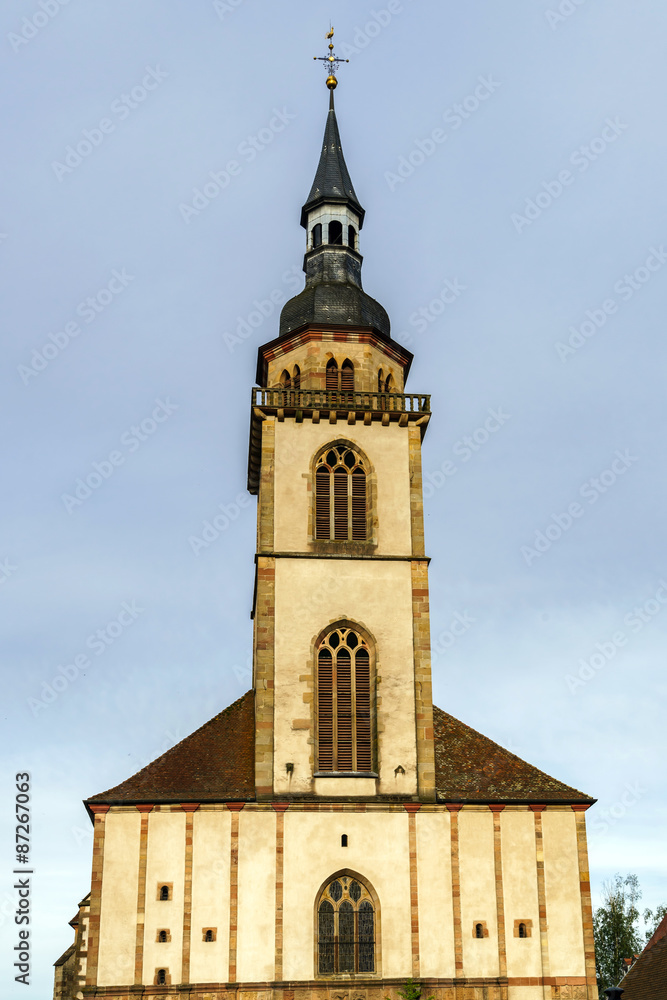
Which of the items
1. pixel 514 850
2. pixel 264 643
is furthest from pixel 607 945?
pixel 264 643

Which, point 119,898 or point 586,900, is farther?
point 586,900

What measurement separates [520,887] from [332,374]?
55.3ft

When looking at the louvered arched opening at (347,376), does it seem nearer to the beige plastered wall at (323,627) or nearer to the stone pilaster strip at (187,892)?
the beige plastered wall at (323,627)

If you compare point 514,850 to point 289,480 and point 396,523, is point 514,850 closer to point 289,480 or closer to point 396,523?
point 396,523

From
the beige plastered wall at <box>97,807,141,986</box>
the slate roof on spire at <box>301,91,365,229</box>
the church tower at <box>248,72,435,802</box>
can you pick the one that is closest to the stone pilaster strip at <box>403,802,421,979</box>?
the church tower at <box>248,72,435,802</box>

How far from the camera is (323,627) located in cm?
3266

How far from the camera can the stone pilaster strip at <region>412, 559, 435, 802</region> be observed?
31.2 meters

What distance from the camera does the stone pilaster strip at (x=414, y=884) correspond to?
95.0 feet

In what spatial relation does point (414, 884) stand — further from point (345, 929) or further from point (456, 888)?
point (345, 929)

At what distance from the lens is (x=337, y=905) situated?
2941 centimetres

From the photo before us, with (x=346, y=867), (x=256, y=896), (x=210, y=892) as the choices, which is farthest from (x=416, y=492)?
(x=210, y=892)

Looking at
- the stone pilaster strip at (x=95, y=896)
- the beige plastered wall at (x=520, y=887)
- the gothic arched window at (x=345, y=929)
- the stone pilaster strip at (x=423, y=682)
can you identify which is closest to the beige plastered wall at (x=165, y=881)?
the stone pilaster strip at (x=95, y=896)

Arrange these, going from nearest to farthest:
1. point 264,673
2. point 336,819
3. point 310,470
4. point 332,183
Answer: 1. point 336,819
2. point 264,673
3. point 310,470
4. point 332,183

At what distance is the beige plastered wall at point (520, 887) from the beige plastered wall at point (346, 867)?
2.63 metres
